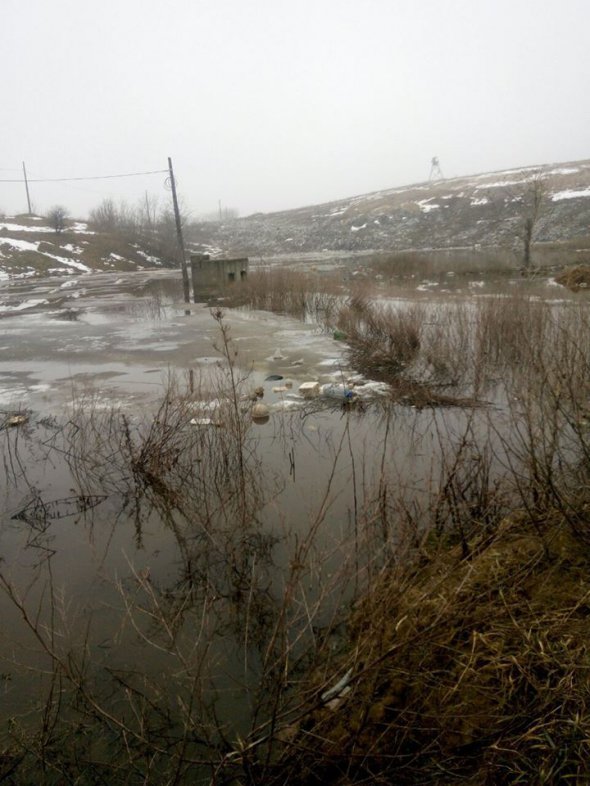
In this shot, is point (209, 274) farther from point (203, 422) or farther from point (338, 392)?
point (203, 422)

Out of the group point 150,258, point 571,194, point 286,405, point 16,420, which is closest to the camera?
point 16,420

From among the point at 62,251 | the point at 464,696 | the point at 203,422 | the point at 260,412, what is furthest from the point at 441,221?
the point at 464,696

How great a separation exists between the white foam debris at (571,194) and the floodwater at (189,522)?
43866 millimetres

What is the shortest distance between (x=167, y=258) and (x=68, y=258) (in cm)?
748

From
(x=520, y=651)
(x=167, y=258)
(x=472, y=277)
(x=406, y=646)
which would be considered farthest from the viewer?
(x=167, y=258)

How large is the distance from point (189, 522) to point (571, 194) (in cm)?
4969

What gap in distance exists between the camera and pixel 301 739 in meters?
2.04

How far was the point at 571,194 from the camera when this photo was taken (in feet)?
143

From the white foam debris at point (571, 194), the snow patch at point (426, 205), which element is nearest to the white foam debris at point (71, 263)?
the snow patch at point (426, 205)

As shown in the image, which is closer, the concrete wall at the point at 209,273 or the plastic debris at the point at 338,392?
the plastic debris at the point at 338,392

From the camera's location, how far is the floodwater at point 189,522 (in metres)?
2.77

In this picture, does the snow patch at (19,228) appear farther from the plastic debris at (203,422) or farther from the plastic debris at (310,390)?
the plastic debris at (203,422)

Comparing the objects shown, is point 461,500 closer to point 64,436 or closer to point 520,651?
point 520,651

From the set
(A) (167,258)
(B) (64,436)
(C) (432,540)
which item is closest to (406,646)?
(C) (432,540)
